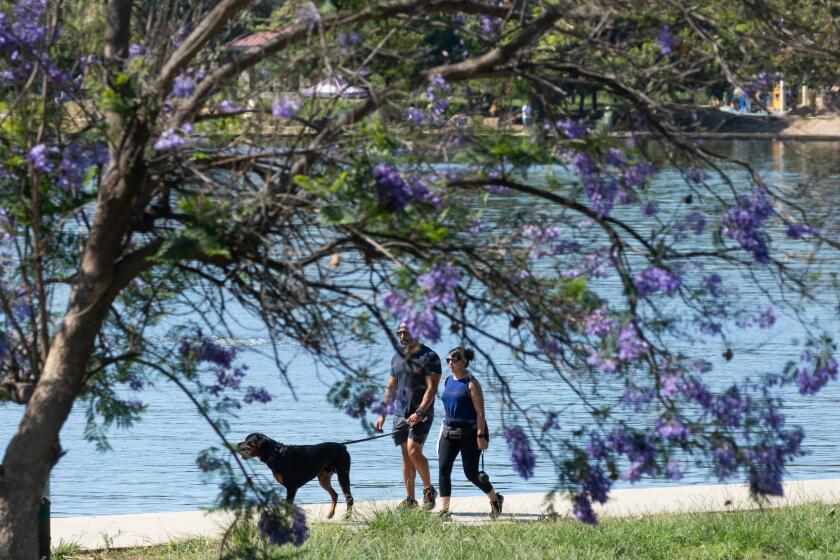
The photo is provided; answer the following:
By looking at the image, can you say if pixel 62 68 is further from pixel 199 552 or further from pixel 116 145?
pixel 199 552

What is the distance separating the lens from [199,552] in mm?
8281

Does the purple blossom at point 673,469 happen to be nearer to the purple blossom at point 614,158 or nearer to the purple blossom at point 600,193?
the purple blossom at point 600,193

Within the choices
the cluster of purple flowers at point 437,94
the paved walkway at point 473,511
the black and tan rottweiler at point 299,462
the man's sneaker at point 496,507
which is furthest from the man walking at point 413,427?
the cluster of purple flowers at point 437,94

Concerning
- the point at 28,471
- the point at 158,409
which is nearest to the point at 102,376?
the point at 28,471

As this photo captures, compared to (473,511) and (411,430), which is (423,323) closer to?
(473,511)

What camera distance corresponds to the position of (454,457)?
10508 millimetres

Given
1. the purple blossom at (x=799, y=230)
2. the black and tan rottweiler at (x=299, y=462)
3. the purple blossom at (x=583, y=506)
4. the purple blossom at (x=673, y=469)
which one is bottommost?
the black and tan rottweiler at (x=299, y=462)

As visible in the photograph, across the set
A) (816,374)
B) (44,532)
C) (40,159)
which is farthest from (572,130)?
(44,532)

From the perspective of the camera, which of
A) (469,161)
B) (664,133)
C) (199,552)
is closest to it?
(469,161)

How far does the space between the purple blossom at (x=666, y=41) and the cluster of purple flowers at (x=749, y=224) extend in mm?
642

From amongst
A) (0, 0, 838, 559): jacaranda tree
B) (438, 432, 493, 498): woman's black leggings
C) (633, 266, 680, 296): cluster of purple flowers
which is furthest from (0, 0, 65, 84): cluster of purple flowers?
(438, 432, 493, 498): woman's black leggings

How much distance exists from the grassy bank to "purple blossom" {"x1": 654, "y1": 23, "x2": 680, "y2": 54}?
3745 millimetres

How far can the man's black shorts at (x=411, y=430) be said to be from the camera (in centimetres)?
1062

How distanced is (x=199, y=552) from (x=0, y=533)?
3336 mm
